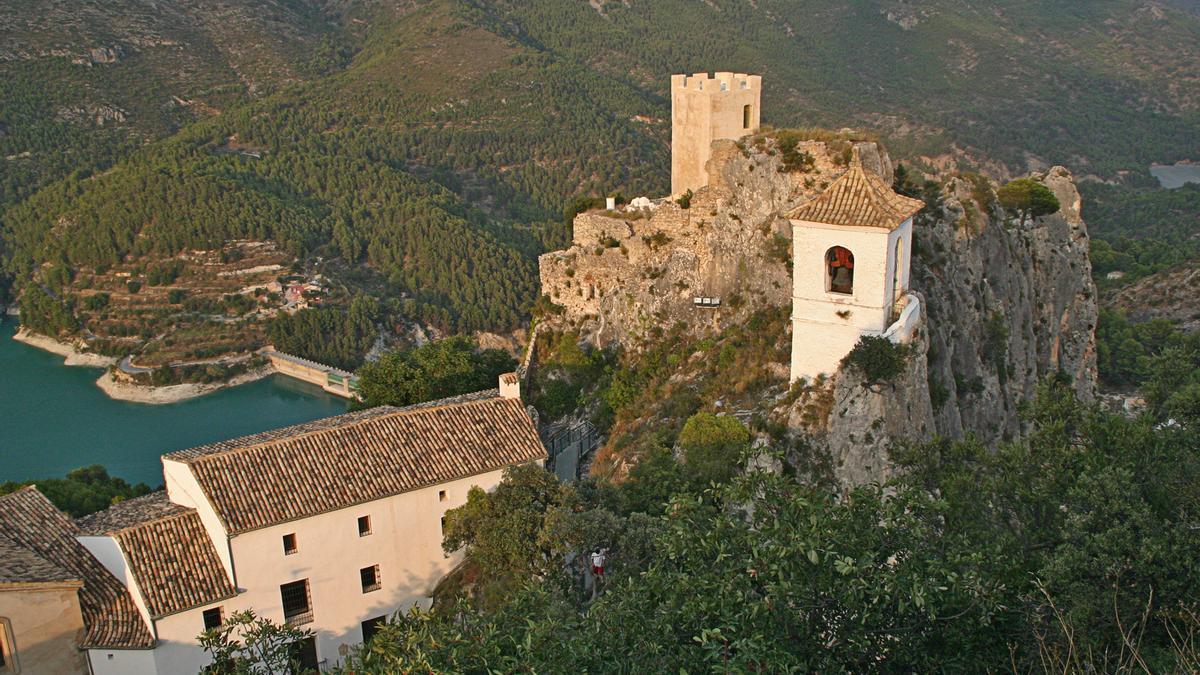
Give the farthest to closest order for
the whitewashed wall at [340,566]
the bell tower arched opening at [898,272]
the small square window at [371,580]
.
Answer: the small square window at [371,580], the bell tower arched opening at [898,272], the whitewashed wall at [340,566]

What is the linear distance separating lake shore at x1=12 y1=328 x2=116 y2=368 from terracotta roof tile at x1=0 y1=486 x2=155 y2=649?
170 feet

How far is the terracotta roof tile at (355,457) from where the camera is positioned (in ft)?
62.6

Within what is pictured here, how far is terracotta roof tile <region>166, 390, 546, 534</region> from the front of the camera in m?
19.1

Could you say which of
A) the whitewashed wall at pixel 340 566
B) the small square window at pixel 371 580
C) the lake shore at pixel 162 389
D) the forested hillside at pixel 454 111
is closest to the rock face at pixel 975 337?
the whitewashed wall at pixel 340 566

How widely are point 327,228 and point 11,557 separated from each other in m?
63.4

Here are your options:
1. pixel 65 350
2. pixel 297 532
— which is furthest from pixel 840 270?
pixel 65 350

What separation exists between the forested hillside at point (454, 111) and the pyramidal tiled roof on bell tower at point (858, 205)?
51977 millimetres

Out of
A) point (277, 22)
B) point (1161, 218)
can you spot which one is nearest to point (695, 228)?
point (1161, 218)

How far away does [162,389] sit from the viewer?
6431 cm

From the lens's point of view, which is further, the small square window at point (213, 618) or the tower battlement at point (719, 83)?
the tower battlement at point (719, 83)

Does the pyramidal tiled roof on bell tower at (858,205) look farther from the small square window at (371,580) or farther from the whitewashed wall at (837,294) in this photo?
the small square window at (371,580)

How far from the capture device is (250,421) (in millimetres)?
59000

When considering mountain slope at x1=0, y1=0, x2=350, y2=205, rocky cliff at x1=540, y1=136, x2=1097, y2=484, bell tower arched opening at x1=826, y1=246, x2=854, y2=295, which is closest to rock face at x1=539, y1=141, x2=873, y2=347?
rocky cliff at x1=540, y1=136, x2=1097, y2=484

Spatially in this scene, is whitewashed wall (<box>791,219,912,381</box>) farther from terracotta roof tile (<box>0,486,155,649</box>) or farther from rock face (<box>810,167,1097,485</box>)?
terracotta roof tile (<box>0,486,155,649</box>)
